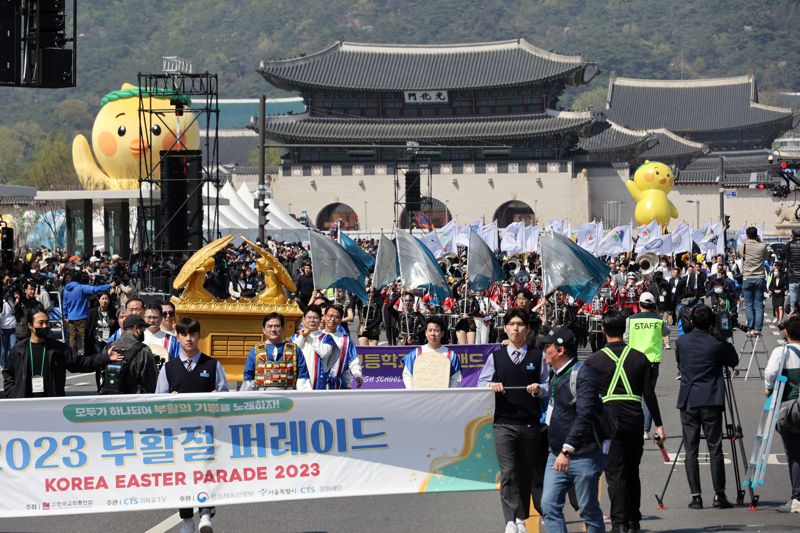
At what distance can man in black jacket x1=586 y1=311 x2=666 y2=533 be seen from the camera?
338 inches

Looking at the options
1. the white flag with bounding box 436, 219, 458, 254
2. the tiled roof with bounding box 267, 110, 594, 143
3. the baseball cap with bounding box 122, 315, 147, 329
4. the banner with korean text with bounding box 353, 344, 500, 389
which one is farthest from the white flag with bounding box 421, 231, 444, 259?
the tiled roof with bounding box 267, 110, 594, 143

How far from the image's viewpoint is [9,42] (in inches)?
626

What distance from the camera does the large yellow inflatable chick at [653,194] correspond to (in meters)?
59.9

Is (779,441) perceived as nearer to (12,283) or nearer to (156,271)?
(12,283)

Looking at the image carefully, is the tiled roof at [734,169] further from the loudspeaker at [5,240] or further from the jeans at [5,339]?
the jeans at [5,339]

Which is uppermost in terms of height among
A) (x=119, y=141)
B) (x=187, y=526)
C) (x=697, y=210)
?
(x=119, y=141)

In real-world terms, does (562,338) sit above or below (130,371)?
above

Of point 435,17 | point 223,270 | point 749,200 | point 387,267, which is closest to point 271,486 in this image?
point 387,267

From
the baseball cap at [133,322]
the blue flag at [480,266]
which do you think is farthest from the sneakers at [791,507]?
the blue flag at [480,266]

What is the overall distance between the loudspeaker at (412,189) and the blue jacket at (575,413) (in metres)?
59.3

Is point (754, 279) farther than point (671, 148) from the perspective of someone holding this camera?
No

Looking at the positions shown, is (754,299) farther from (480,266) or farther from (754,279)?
(480,266)

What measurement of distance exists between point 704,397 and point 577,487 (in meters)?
2.25

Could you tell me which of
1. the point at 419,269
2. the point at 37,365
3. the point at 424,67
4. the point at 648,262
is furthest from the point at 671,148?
the point at 37,365
